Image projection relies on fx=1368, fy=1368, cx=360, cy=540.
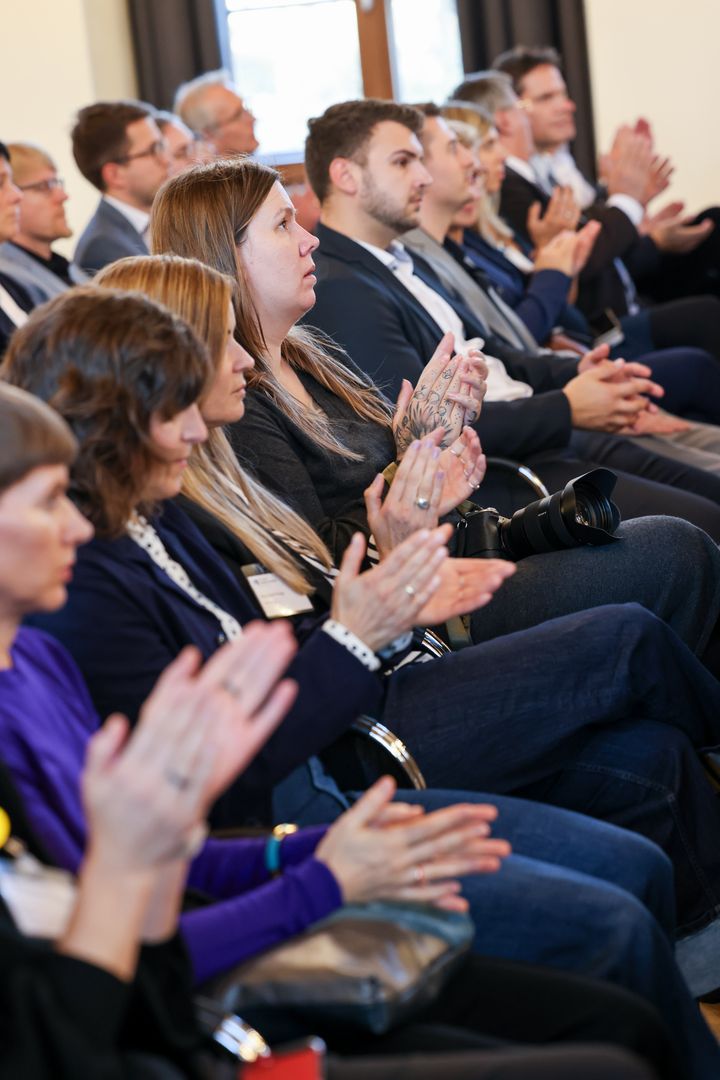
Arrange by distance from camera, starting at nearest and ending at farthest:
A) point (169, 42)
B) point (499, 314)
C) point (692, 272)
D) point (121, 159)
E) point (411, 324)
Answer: point (411, 324)
point (499, 314)
point (121, 159)
point (692, 272)
point (169, 42)

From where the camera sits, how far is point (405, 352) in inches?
115

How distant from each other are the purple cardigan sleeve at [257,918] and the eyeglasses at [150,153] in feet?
12.8

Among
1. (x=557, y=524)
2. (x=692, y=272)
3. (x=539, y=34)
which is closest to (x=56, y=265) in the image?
(x=692, y=272)

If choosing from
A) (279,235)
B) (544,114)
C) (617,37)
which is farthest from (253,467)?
(617,37)

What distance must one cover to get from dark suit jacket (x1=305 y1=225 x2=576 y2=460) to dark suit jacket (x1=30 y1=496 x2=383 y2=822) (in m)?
1.25

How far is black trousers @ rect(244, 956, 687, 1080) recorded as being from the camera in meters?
1.23

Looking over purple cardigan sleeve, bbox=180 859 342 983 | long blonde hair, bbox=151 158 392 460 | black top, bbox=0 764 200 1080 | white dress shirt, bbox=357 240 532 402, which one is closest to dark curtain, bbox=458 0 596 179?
white dress shirt, bbox=357 240 532 402

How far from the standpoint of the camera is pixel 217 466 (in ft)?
6.64

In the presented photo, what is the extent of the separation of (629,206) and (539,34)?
1.72 m

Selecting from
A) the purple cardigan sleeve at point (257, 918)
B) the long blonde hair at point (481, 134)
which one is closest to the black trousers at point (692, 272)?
the long blonde hair at point (481, 134)

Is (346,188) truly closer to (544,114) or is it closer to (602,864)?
(602,864)

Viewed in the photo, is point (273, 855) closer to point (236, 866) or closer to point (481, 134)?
point (236, 866)

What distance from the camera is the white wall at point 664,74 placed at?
6.39 metres

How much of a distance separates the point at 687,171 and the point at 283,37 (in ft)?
6.79
